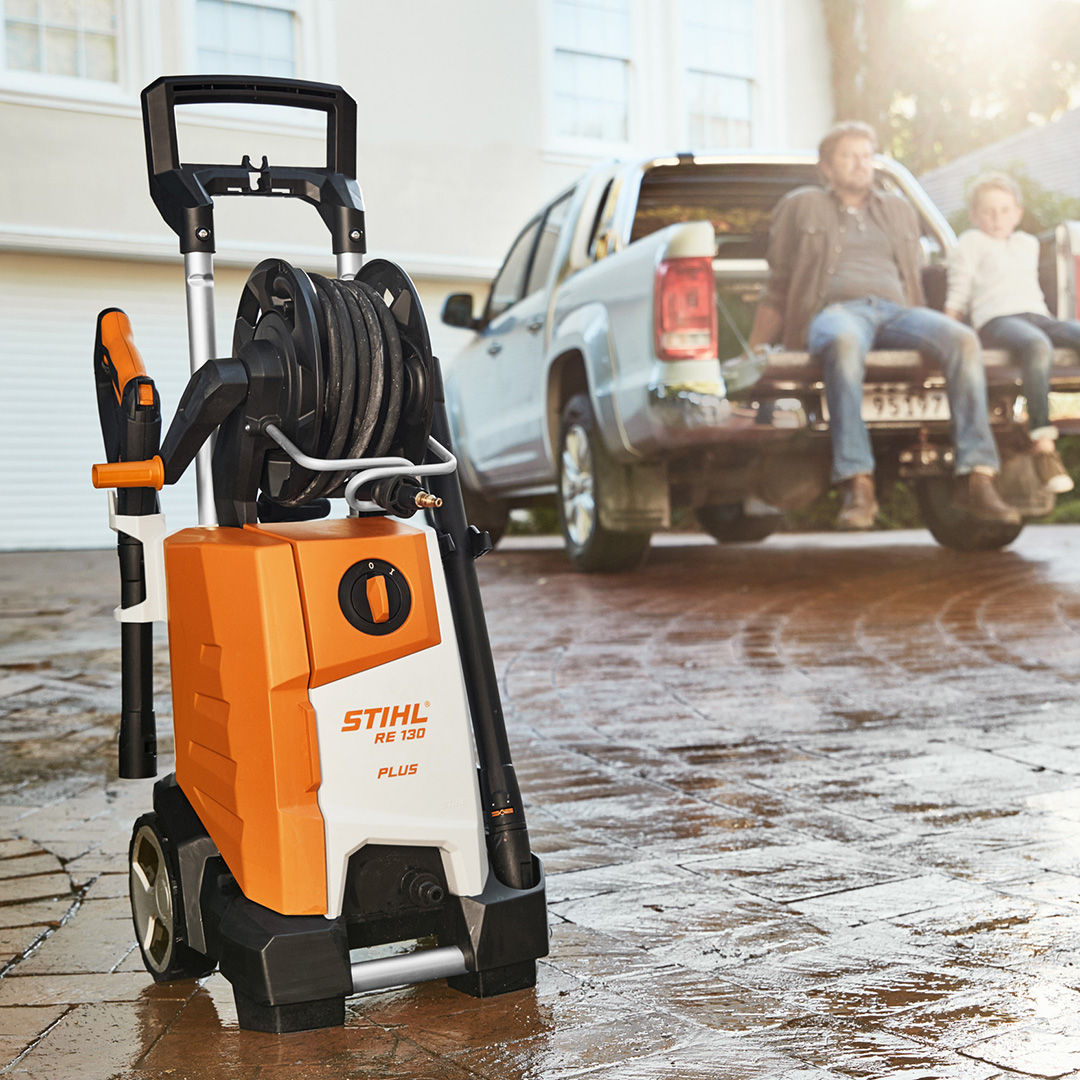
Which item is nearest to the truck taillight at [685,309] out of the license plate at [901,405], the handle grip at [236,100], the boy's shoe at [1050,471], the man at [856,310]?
the man at [856,310]

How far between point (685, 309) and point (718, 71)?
8.72 m

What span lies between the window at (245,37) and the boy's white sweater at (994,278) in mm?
6239

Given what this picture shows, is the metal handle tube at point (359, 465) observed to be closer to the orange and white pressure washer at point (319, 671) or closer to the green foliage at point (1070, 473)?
the orange and white pressure washer at point (319, 671)

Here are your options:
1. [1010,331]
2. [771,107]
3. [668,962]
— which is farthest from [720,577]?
[771,107]

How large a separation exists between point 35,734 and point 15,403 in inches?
340

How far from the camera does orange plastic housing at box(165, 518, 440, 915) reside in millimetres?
2020

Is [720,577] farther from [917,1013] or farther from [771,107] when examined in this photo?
[771,107]

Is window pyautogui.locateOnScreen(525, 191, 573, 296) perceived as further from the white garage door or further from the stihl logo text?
the stihl logo text

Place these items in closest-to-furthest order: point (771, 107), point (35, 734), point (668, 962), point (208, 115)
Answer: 1. point (668, 962)
2. point (35, 734)
3. point (208, 115)
4. point (771, 107)

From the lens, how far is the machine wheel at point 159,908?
7.52ft

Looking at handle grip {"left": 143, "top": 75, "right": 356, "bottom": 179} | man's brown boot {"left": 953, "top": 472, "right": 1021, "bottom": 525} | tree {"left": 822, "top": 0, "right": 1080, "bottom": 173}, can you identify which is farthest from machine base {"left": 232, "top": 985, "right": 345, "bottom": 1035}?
tree {"left": 822, "top": 0, "right": 1080, "bottom": 173}

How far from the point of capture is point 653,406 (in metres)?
7.12

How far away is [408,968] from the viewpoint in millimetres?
2152

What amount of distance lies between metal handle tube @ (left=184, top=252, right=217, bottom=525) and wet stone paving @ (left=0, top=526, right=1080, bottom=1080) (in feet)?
2.74
